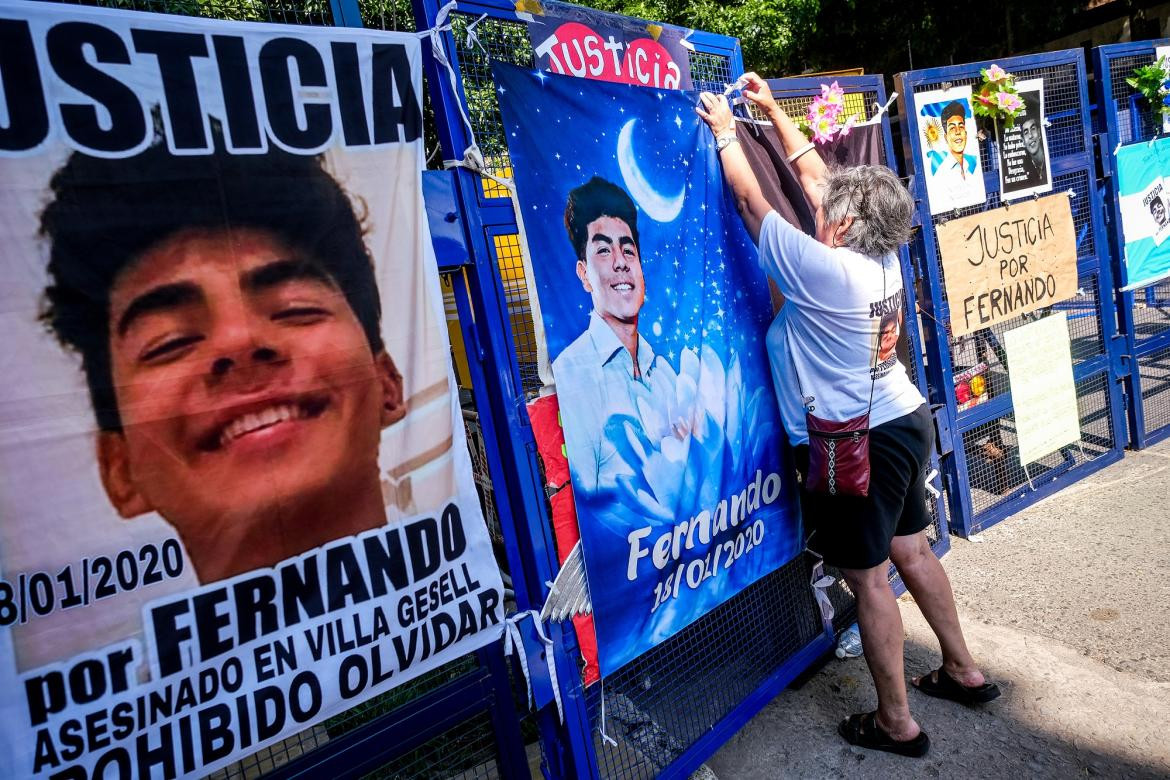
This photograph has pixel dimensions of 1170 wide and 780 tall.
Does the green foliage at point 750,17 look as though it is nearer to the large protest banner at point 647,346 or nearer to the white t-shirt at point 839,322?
the large protest banner at point 647,346

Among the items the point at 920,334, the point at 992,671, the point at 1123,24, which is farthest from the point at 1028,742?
the point at 1123,24

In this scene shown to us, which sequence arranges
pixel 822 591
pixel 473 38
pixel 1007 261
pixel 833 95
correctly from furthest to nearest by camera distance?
pixel 1007 261 < pixel 833 95 < pixel 822 591 < pixel 473 38

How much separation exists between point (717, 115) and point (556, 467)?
1613 millimetres

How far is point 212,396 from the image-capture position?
5.76 feet

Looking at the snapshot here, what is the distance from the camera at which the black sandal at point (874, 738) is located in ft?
9.40

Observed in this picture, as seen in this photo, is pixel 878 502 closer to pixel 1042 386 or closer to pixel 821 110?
pixel 821 110

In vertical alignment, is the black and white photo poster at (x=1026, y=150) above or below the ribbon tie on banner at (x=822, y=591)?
above

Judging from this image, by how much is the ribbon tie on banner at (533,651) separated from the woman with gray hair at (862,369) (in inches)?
47.1

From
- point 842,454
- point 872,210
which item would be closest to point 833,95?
point 872,210

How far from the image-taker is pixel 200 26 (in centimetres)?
174

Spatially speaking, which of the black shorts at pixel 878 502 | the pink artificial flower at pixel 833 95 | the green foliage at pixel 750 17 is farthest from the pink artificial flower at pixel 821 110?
the green foliage at pixel 750 17

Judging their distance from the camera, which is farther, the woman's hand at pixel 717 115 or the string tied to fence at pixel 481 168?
the woman's hand at pixel 717 115

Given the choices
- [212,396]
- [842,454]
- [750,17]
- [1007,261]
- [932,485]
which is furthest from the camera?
[750,17]

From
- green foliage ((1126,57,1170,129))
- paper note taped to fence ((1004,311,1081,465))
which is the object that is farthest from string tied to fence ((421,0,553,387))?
green foliage ((1126,57,1170,129))
